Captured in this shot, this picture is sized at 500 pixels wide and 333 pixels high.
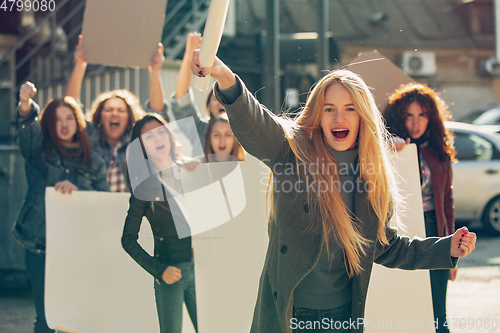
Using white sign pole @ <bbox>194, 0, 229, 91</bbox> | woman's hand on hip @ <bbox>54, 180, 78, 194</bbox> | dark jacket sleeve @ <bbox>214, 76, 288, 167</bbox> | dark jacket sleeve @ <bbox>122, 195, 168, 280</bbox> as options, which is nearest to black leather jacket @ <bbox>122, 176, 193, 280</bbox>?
dark jacket sleeve @ <bbox>122, 195, 168, 280</bbox>

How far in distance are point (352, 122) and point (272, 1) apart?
11.7 feet

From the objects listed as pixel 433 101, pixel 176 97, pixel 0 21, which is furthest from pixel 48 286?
pixel 0 21

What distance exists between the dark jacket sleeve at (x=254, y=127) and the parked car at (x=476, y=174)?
5.48 metres

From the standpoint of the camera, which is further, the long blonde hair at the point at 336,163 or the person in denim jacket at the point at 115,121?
the person in denim jacket at the point at 115,121

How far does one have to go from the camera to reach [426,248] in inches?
75.4

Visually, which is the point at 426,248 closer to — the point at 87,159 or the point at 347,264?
the point at 347,264

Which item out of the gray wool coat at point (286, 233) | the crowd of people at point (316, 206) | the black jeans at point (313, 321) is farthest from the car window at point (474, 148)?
the black jeans at point (313, 321)

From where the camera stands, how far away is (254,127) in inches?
64.6

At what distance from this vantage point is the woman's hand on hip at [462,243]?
71.9 inches

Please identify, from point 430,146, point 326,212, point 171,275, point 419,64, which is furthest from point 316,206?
point 419,64

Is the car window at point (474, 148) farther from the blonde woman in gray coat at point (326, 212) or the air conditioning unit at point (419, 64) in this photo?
the air conditioning unit at point (419, 64)

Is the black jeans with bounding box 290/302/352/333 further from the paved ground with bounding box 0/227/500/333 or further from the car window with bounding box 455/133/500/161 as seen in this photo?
the car window with bounding box 455/133/500/161

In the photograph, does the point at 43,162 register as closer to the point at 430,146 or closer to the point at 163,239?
the point at 163,239

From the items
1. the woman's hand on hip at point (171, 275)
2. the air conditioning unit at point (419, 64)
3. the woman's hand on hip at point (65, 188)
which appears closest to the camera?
the woman's hand on hip at point (171, 275)
